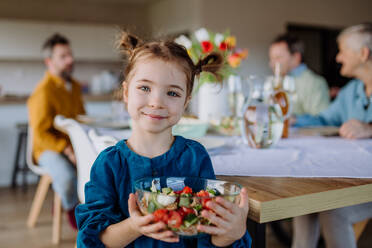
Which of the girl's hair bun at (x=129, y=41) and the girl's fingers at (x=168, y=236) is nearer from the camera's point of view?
the girl's fingers at (x=168, y=236)

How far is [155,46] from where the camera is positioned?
862 millimetres

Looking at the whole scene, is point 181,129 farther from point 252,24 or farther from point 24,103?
point 252,24

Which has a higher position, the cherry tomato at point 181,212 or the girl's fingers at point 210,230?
the cherry tomato at point 181,212

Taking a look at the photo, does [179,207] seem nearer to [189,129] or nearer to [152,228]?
[152,228]

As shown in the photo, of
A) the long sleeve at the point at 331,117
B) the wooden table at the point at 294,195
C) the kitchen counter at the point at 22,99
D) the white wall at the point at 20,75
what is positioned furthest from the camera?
the white wall at the point at 20,75

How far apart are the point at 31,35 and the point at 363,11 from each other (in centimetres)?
509

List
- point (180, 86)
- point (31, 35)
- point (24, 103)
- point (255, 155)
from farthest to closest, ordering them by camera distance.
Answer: point (31, 35)
point (24, 103)
point (255, 155)
point (180, 86)

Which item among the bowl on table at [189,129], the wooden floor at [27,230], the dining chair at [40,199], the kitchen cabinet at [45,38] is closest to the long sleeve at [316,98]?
the wooden floor at [27,230]

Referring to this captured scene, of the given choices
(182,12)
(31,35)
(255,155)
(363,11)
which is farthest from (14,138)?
(363,11)

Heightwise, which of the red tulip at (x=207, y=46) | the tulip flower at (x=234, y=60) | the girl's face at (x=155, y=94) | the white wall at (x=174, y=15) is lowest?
the girl's face at (x=155, y=94)

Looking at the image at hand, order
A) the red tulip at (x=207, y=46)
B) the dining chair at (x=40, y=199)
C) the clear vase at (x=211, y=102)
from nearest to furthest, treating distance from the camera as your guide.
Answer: the red tulip at (x=207, y=46) → the clear vase at (x=211, y=102) → the dining chair at (x=40, y=199)

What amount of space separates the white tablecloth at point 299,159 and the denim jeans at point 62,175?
1404 millimetres

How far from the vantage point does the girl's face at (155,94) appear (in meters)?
0.83

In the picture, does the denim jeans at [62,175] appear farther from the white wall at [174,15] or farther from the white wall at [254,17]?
the white wall at [254,17]
